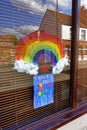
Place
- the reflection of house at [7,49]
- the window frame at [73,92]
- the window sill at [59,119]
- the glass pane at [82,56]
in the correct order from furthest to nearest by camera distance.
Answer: the glass pane at [82,56] < the window frame at [73,92] < the window sill at [59,119] < the reflection of house at [7,49]

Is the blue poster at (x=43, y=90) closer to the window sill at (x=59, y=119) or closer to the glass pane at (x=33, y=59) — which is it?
the glass pane at (x=33, y=59)

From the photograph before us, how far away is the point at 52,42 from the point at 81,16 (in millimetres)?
552

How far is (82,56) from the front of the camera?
2521 millimetres

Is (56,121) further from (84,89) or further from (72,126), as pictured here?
(84,89)

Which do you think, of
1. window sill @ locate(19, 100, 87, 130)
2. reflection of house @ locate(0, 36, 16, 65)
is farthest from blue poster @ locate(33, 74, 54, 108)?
reflection of house @ locate(0, 36, 16, 65)

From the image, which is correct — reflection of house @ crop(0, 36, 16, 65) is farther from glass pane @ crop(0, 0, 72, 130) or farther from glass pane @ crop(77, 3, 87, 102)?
glass pane @ crop(77, 3, 87, 102)

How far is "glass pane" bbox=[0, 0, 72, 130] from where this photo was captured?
168 cm

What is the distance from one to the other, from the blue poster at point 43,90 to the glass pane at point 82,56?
0.50 m

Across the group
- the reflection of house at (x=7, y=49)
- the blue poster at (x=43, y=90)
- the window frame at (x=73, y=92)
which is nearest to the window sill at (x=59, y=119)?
the window frame at (x=73, y=92)

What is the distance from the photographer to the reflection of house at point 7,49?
5.34 ft

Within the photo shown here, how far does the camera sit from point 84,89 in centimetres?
268

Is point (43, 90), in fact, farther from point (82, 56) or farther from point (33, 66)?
point (82, 56)

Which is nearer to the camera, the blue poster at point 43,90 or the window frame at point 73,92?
the blue poster at point 43,90

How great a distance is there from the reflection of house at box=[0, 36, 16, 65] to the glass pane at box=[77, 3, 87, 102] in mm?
956
